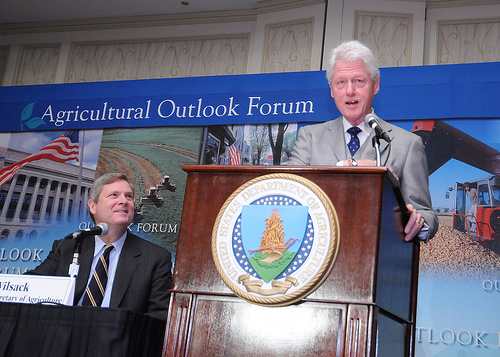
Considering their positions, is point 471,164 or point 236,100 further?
point 236,100

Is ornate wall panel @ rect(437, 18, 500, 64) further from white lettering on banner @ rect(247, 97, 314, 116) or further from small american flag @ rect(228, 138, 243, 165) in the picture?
small american flag @ rect(228, 138, 243, 165)

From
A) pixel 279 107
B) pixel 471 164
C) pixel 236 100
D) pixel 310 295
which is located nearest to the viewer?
pixel 310 295

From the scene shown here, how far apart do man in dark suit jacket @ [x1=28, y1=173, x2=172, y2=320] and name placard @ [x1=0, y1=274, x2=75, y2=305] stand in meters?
0.71

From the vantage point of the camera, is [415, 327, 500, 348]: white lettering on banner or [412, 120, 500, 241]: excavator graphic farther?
[412, 120, 500, 241]: excavator graphic

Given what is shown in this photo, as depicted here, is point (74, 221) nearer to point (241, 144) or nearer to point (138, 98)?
point (138, 98)

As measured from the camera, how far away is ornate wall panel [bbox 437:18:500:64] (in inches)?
168

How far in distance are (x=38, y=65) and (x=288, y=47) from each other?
2.54m

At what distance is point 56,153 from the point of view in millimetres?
4836

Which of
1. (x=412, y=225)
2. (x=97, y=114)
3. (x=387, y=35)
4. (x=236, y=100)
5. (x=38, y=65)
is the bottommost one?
(x=412, y=225)

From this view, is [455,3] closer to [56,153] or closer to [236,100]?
[236,100]

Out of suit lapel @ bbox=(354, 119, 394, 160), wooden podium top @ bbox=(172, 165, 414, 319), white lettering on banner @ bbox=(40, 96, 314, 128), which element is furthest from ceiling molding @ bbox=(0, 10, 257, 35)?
wooden podium top @ bbox=(172, 165, 414, 319)

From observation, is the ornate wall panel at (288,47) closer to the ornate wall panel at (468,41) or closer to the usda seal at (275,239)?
the ornate wall panel at (468,41)

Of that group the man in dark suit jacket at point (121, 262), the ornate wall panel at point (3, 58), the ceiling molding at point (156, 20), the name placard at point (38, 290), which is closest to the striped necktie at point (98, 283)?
the man in dark suit jacket at point (121, 262)

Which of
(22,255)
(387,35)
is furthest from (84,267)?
(387,35)
